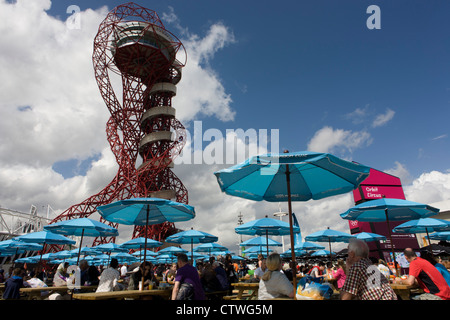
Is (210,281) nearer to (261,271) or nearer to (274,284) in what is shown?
(261,271)

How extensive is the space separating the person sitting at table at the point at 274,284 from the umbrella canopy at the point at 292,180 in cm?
81

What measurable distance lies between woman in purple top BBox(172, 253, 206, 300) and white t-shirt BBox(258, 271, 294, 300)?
117 cm

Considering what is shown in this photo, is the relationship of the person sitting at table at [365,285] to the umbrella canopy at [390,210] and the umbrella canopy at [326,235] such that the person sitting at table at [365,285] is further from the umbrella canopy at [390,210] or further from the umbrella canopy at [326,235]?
the umbrella canopy at [326,235]

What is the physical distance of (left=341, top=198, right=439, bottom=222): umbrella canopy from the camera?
6.83m

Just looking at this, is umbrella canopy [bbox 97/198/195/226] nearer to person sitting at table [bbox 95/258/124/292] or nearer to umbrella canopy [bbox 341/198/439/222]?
person sitting at table [bbox 95/258/124/292]

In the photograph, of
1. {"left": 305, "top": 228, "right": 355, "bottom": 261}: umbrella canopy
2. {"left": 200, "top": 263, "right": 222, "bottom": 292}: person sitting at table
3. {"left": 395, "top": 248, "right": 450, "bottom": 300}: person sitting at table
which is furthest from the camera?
{"left": 305, "top": 228, "right": 355, "bottom": 261}: umbrella canopy

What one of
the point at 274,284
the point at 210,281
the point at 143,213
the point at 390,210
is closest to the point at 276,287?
the point at 274,284

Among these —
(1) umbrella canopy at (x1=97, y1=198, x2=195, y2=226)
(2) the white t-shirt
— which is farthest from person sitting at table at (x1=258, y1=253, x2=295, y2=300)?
(1) umbrella canopy at (x1=97, y1=198, x2=195, y2=226)

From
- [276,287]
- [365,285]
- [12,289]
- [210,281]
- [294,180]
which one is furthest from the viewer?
[210,281]

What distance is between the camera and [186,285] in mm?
4180

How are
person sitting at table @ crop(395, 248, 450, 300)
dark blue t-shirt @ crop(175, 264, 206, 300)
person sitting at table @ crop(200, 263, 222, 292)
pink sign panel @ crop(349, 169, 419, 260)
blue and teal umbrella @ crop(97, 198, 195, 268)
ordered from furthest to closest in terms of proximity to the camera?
pink sign panel @ crop(349, 169, 419, 260), blue and teal umbrella @ crop(97, 198, 195, 268), person sitting at table @ crop(200, 263, 222, 292), dark blue t-shirt @ crop(175, 264, 206, 300), person sitting at table @ crop(395, 248, 450, 300)

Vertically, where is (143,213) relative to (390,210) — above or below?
below
